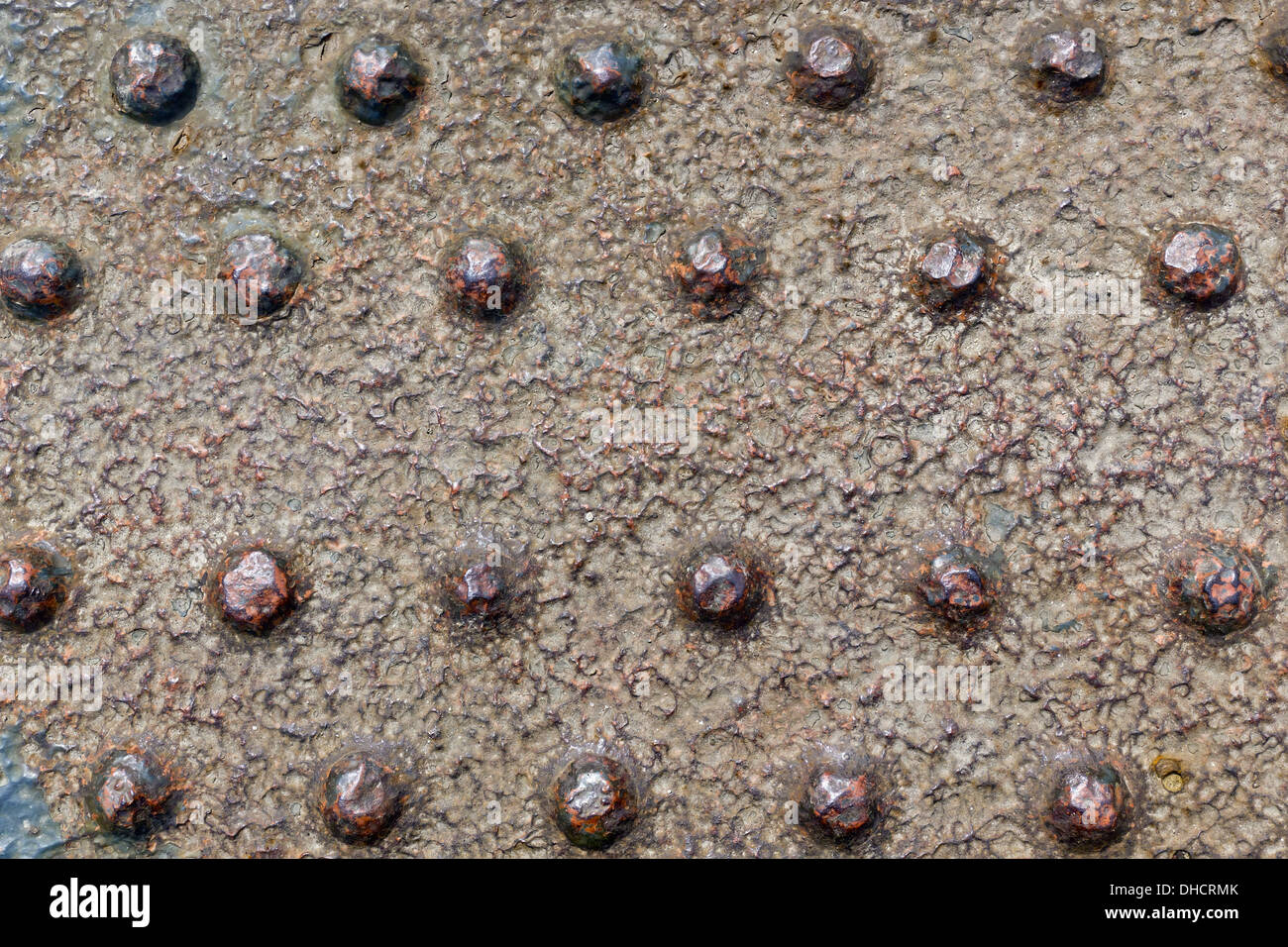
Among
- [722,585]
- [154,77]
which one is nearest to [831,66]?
[722,585]

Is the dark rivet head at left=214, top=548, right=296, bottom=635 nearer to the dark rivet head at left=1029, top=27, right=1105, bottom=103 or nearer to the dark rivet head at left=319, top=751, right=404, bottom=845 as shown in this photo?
the dark rivet head at left=319, top=751, right=404, bottom=845

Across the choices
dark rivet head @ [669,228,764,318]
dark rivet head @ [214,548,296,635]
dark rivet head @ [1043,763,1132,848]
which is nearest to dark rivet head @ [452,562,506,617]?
Result: dark rivet head @ [214,548,296,635]

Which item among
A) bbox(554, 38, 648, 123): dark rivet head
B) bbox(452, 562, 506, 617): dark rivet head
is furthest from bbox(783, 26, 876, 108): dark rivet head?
bbox(452, 562, 506, 617): dark rivet head

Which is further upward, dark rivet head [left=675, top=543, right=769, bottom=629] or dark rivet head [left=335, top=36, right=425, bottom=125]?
dark rivet head [left=335, top=36, right=425, bottom=125]

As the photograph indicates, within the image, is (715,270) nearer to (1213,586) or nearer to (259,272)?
(259,272)

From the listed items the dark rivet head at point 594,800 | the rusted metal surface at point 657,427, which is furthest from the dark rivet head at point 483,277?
the dark rivet head at point 594,800

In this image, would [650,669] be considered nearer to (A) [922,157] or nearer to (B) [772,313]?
(B) [772,313]

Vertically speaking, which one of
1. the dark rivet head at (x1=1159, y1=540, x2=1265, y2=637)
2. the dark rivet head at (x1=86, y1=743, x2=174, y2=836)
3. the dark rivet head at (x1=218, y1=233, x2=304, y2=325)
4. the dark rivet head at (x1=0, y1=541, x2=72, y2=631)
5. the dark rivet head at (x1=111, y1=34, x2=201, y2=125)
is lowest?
the dark rivet head at (x1=86, y1=743, x2=174, y2=836)
